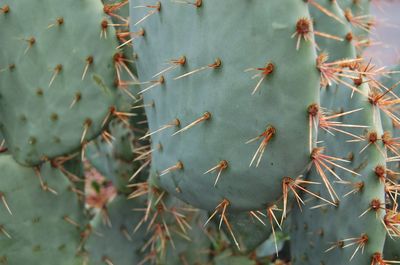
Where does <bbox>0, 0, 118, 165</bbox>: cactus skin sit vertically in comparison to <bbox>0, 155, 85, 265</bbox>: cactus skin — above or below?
above

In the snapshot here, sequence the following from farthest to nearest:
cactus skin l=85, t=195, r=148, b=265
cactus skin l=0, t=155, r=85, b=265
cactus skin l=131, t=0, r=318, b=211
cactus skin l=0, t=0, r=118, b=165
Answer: cactus skin l=85, t=195, r=148, b=265, cactus skin l=0, t=155, r=85, b=265, cactus skin l=0, t=0, r=118, b=165, cactus skin l=131, t=0, r=318, b=211

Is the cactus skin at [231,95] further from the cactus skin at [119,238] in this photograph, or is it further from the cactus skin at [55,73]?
the cactus skin at [119,238]

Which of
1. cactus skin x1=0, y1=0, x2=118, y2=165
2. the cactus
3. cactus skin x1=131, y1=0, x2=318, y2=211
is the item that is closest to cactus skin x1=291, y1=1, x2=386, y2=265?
the cactus

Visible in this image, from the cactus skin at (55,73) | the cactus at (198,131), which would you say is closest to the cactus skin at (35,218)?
the cactus at (198,131)

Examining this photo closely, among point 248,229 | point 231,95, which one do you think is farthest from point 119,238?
point 231,95

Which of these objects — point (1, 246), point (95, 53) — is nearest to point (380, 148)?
point (95, 53)

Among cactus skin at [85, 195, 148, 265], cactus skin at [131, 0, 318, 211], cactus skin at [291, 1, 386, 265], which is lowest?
cactus skin at [85, 195, 148, 265]

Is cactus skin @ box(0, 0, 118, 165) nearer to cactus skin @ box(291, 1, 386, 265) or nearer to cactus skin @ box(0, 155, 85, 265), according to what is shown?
cactus skin @ box(0, 155, 85, 265)

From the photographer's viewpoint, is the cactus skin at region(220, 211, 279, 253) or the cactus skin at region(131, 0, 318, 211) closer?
the cactus skin at region(131, 0, 318, 211)
